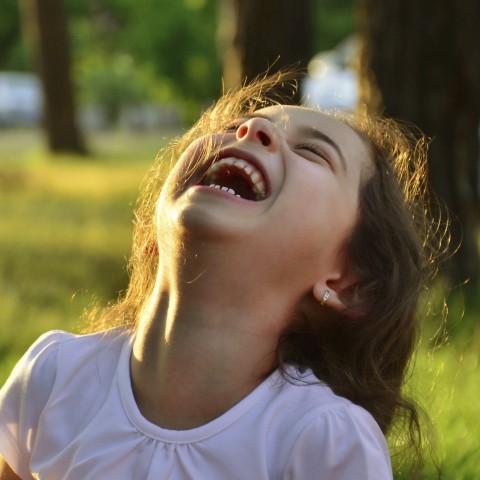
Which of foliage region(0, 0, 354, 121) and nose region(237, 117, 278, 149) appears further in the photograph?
foliage region(0, 0, 354, 121)

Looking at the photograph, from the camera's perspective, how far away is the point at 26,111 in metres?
47.8

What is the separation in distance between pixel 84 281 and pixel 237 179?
14.9 ft

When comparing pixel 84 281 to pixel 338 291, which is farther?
pixel 84 281

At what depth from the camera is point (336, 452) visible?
206 centimetres

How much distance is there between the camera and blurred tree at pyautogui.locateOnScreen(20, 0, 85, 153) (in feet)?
65.1

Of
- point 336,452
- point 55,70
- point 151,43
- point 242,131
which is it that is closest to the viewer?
point 336,452

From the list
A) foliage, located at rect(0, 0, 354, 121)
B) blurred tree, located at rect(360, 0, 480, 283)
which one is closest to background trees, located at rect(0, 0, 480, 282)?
blurred tree, located at rect(360, 0, 480, 283)

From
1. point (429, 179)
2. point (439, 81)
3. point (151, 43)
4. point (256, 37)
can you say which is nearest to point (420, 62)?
point (439, 81)

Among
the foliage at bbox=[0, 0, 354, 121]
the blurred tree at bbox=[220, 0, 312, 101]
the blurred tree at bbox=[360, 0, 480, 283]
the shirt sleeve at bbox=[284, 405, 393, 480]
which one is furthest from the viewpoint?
the foliage at bbox=[0, 0, 354, 121]

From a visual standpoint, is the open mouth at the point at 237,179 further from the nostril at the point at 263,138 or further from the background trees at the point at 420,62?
the background trees at the point at 420,62

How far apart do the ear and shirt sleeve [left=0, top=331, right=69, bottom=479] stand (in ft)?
2.20

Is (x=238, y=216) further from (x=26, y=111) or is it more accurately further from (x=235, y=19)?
(x=26, y=111)

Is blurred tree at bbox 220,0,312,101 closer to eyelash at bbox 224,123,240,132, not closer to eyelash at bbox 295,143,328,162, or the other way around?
eyelash at bbox 224,123,240,132

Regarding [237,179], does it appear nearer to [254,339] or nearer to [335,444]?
[254,339]
